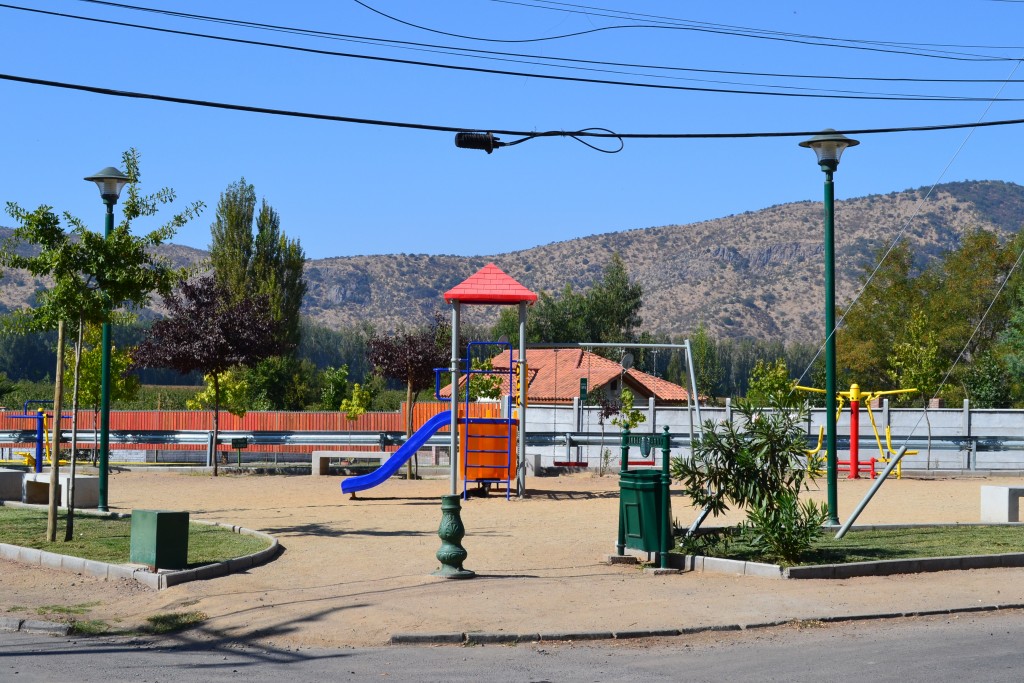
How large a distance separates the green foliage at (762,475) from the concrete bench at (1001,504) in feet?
18.0

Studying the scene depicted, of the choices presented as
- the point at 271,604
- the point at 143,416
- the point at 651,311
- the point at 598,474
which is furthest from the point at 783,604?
the point at 651,311

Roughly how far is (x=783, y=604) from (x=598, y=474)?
19.3 m

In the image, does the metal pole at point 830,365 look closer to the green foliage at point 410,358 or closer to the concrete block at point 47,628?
the concrete block at point 47,628

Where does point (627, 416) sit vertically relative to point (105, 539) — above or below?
above

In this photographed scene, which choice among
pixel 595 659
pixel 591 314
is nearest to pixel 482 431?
pixel 595 659

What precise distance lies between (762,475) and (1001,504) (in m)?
6.07

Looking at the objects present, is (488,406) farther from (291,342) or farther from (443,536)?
(291,342)

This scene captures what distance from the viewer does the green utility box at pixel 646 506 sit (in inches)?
518

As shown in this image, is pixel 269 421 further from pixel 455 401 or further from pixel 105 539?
pixel 105 539

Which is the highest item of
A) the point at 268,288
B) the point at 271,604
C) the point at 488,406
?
the point at 268,288

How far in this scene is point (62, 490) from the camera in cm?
2033

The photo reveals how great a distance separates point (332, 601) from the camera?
1165 cm

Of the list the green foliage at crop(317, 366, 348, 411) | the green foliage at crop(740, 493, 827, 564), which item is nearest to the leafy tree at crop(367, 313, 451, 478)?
the green foliage at crop(740, 493, 827, 564)

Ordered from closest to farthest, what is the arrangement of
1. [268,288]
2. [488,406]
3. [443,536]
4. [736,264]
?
[443,536] → [488,406] → [268,288] → [736,264]
